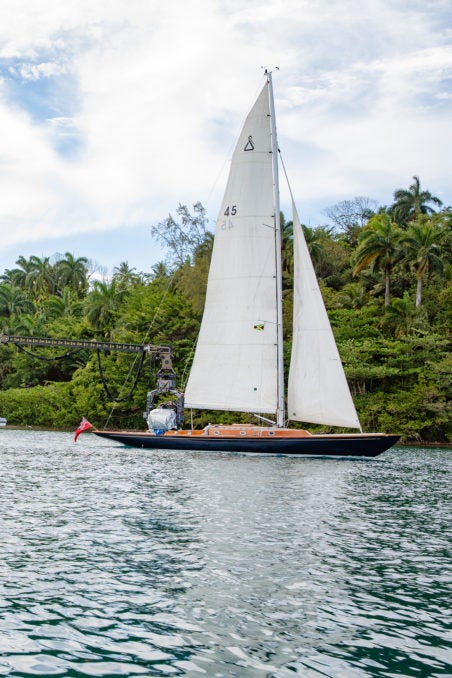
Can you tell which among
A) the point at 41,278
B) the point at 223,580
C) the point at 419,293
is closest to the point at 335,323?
the point at 419,293

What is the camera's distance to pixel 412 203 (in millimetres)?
75125

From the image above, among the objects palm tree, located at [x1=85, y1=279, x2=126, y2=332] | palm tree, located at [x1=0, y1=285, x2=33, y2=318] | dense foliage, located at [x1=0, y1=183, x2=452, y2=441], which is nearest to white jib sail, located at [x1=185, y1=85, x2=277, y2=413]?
dense foliage, located at [x1=0, y1=183, x2=452, y2=441]

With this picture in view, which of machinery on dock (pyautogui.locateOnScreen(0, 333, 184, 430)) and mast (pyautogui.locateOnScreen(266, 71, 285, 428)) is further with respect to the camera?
machinery on dock (pyautogui.locateOnScreen(0, 333, 184, 430))

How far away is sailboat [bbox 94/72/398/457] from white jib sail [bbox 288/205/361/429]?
0.16ft

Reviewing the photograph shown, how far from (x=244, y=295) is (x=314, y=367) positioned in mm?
5430

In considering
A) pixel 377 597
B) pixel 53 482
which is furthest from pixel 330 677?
pixel 53 482

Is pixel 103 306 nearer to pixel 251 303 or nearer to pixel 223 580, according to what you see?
pixel 251 303

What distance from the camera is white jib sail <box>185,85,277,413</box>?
3659 centimetres

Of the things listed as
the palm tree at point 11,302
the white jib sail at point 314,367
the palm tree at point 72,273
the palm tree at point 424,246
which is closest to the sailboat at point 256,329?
the white jib sail at point 314,367

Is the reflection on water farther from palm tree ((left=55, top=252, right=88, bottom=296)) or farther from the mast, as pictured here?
palm tree ((left=55, top=252, right=88, bottom=296))

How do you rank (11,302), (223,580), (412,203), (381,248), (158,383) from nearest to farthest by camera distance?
(223,580) < (158,383) < (381,248) < (412,203) < (11,302)

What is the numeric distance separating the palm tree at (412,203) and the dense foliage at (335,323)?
0.11 meters

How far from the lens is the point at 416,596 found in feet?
35.3

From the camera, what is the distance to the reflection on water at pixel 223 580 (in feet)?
26.5
